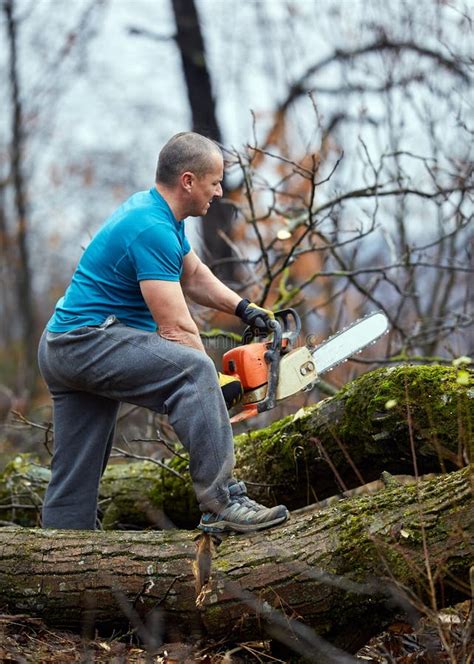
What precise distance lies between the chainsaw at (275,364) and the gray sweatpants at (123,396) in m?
0.37

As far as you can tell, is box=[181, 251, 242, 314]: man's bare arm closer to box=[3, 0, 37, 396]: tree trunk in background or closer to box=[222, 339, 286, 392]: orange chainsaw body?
box=[222, 339, 286, 392]: orange chainsaw body

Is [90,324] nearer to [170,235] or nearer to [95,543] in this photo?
[170,235]

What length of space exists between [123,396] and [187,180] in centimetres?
94

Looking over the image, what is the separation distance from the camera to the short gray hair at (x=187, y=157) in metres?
3.38

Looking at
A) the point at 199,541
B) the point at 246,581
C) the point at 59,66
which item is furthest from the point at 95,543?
the point at 59,66

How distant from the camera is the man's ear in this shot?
11.1 feet

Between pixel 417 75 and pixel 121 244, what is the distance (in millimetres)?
5488

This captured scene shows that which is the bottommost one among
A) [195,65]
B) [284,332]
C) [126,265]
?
[284,332]

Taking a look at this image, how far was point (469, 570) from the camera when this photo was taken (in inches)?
107

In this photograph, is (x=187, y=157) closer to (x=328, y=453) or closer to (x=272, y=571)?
(x=328, y=453)

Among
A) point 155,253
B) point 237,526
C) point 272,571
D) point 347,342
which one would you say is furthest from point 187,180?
point 272,571

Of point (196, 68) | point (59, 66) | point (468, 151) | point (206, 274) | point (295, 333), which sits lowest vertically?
point (295, 333)

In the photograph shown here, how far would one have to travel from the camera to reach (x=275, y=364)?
3.63 m

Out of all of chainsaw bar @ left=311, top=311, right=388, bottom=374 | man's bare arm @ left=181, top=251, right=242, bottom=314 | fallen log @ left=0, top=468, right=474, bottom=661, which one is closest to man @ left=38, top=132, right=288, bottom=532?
man's bare arm @ left=181, top=251, right=242, bottom=314
